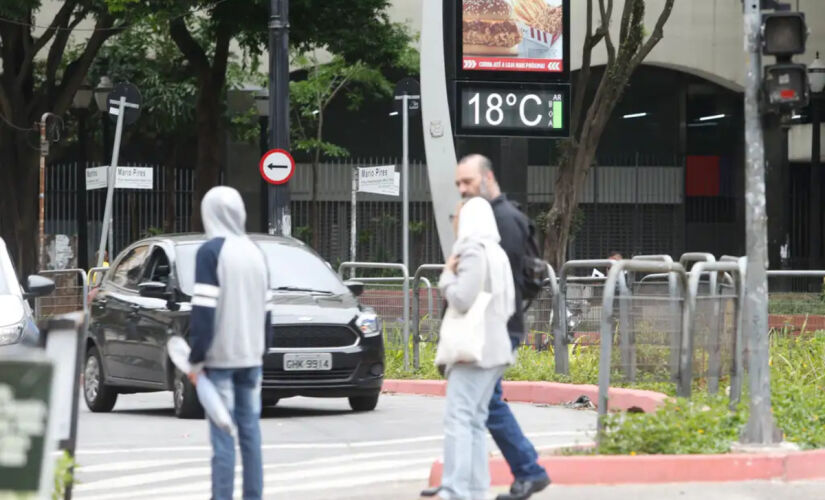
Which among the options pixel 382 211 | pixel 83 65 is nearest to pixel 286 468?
pixel 83 65

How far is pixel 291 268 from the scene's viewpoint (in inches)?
574

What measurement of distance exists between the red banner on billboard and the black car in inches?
96.8

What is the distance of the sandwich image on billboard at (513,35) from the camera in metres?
15.2

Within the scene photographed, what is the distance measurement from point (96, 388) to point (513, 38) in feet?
17.8

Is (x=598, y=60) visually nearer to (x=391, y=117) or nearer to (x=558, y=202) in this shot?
(x=391, y=117)

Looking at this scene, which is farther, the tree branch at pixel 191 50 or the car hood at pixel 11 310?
the tree branch at pixel 191 50

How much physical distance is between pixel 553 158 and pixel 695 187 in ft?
18.3

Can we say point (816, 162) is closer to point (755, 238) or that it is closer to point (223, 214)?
point (755, 238)

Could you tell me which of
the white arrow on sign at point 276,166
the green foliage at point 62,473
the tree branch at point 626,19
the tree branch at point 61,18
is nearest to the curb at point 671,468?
the green foliage at point 62,473

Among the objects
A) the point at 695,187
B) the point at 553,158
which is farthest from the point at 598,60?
the point at 695,187

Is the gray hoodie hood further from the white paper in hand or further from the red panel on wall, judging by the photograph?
the red panel on wall

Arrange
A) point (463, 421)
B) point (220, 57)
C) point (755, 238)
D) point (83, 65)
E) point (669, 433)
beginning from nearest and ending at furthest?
point (463, 421) → point (669, 433) → point (755, 238) → point (220, 57) → point (83, 65)

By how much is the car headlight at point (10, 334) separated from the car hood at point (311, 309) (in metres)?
2.17

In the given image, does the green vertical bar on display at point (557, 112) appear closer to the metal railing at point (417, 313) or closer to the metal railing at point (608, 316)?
the metal railing at point (417, 313)
